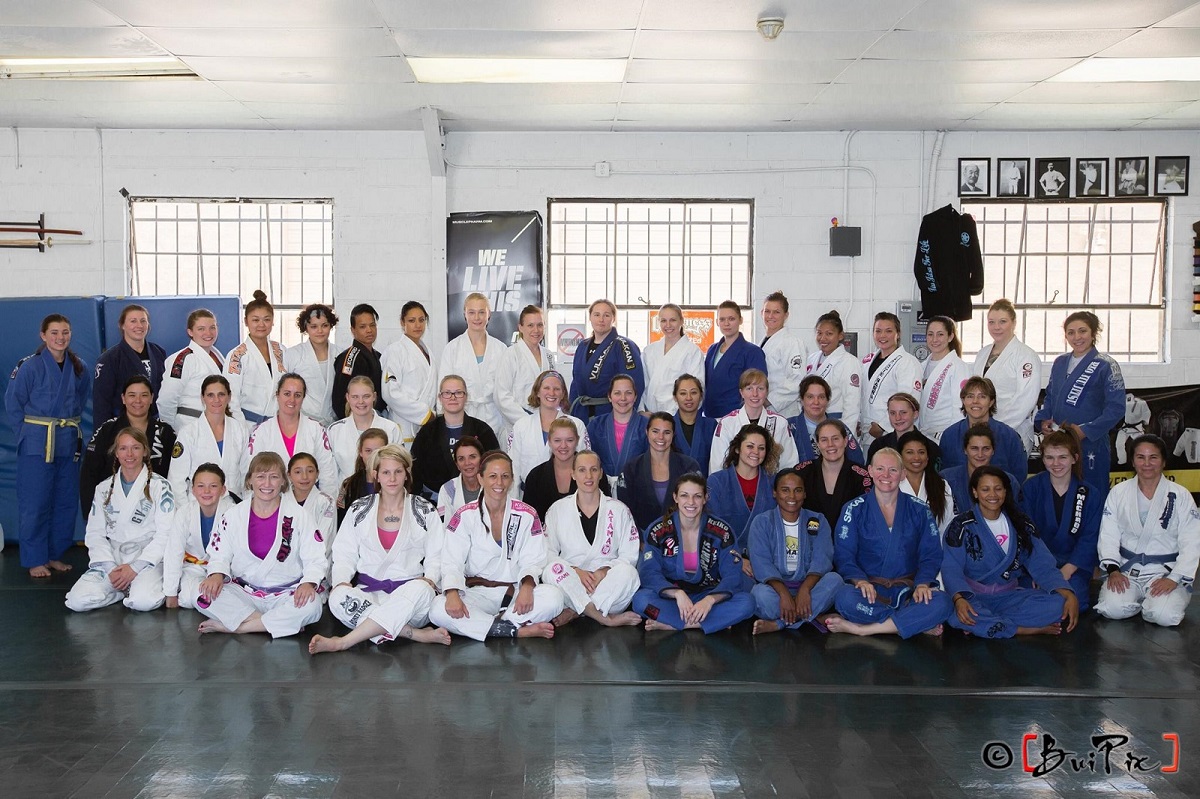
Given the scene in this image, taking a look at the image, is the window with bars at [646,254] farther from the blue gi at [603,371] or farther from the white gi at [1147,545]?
the white gi at [1147,545]

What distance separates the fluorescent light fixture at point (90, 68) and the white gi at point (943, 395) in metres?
4.86

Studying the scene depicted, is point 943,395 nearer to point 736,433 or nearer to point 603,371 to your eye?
point 736,433

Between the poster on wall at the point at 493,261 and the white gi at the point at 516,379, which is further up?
the poster on wall at the point at 493,261

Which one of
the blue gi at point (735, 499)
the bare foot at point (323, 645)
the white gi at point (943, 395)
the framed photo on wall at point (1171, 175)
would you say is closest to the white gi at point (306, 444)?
the bare foot at point (323, 645)

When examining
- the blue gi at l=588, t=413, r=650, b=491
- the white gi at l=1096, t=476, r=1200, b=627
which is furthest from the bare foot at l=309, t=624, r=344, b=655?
the white gi at l=1096, t=476, r=1200, b=627

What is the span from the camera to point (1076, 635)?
4281mm

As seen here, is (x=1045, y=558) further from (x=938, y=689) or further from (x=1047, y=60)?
(x=1047, y=60)

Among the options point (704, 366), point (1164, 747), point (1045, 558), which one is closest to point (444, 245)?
point (704, 366)

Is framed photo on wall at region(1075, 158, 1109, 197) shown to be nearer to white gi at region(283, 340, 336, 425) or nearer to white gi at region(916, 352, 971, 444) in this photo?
white gi at region(916, 352, 971, 444)

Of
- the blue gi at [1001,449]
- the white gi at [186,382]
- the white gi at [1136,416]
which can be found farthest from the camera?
the white gi at [1136,416]

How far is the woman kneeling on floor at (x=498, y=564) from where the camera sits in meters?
4.15

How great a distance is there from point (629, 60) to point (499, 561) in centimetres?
306

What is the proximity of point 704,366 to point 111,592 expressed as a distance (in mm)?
3391

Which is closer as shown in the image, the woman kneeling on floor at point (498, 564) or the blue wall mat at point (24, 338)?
the woman kneeling on floor at point (498, 564)
